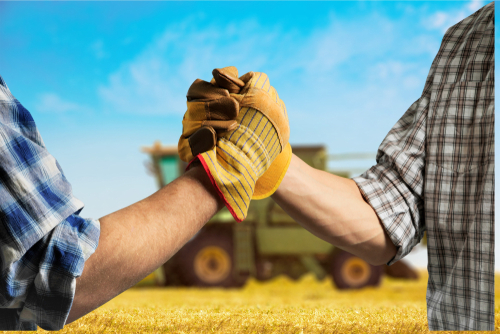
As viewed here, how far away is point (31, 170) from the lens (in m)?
0.41

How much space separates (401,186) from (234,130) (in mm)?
471

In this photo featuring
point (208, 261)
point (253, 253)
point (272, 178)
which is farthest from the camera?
point (253, 253)

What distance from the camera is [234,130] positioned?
57 centimetres

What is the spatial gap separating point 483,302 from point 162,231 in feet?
2.32

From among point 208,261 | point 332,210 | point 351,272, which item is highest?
point 332,210

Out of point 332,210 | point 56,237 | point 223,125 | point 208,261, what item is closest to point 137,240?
point 56,237

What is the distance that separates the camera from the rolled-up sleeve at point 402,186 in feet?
2.78

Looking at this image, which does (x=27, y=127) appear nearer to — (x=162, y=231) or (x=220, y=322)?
(x=162, y=231)

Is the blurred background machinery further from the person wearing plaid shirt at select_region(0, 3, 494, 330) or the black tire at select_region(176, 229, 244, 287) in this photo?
the person wearing plaid shirt at select_region(0, 3, 494, 330)

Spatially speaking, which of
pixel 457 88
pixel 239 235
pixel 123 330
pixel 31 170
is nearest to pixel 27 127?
pixel 31 170

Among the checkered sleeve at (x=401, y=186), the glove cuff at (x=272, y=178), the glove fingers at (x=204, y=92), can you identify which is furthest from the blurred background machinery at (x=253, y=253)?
the glove fingers at (x=204, y=92)

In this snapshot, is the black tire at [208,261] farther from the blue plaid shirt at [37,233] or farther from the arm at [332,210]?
the blue plaid shirt at [37,233]

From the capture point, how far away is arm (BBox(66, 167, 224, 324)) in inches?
16.7

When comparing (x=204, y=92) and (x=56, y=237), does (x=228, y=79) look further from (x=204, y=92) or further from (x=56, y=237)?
(x=56, y=237)
